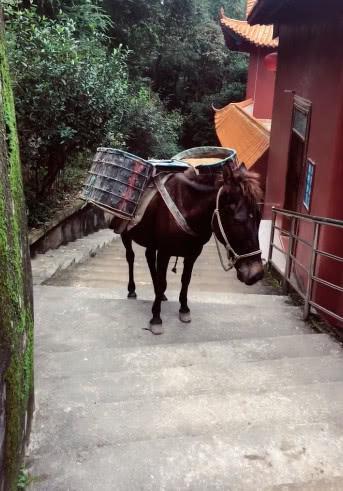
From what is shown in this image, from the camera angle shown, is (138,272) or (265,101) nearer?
(138,272)

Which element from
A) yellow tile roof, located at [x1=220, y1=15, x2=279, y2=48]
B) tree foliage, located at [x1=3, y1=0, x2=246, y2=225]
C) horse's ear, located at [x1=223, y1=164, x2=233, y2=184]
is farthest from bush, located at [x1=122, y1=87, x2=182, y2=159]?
horse's ear, located at [x1=223, y1=164, x2=233, y2=184]

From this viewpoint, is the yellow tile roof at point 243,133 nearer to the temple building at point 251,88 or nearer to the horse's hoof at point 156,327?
the temple building at point 251,88

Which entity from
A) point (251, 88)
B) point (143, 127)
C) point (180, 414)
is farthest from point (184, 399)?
point (251, 88)

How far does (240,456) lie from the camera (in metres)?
2.43

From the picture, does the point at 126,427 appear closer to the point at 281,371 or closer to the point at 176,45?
the point at 281,371

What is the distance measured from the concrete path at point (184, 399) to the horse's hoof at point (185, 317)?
5 cm

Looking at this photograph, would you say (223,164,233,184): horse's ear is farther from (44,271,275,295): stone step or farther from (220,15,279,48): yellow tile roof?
(220,15,279,48): yellow tile roof

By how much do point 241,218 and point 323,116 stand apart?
90.2 inches

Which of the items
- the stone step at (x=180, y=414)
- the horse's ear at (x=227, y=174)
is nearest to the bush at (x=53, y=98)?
the horse's ear at (x=227, y=174)

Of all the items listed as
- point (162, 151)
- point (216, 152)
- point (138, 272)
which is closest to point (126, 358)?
point (216, 152)

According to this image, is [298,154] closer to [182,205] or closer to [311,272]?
[311,272]

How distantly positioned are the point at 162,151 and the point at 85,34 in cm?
591

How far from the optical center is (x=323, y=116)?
17.6 feet

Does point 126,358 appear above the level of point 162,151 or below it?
below
